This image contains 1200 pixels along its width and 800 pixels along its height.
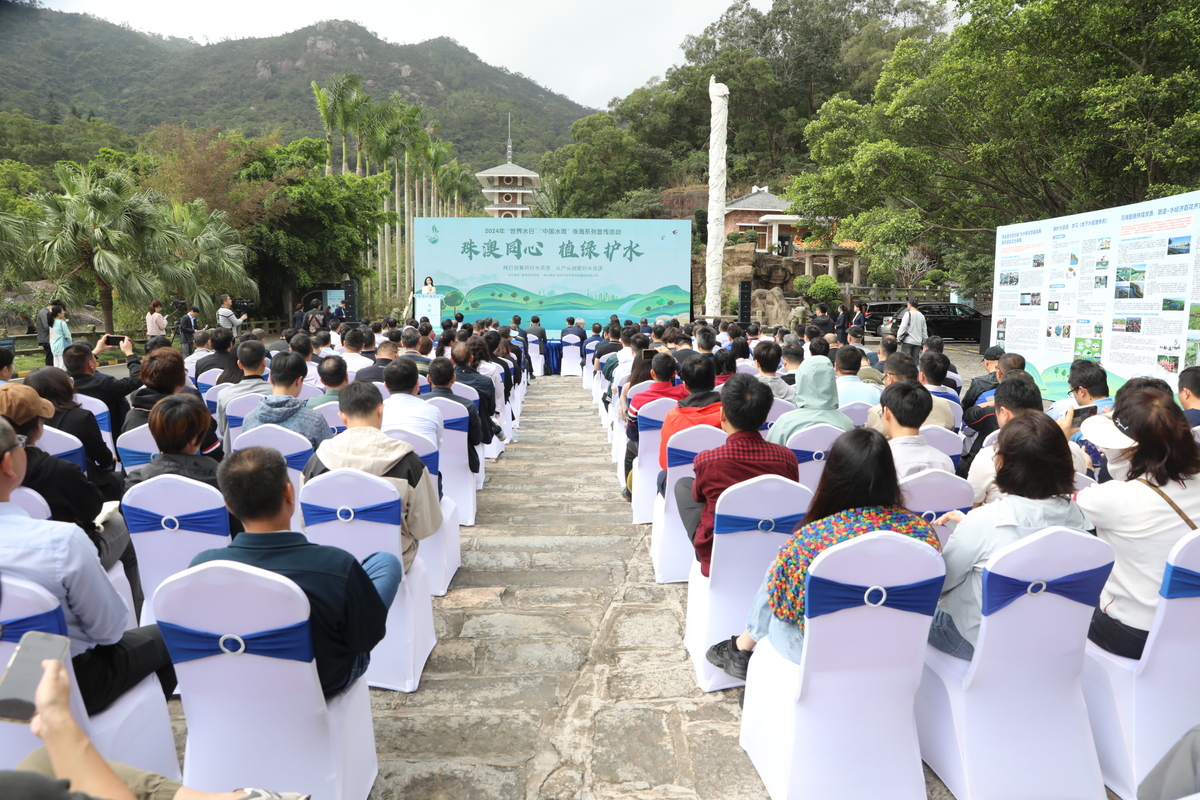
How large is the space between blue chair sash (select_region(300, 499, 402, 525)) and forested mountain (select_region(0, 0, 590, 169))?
106 ft

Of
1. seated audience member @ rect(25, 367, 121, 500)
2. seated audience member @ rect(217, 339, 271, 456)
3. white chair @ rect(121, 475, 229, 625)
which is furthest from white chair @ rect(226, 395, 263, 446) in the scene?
white chair @ rect(121, 475, 229, 625)

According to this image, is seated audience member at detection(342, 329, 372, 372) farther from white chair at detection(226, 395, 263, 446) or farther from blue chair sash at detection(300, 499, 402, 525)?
blue chair sash at detection(300, 499, 402, 525)

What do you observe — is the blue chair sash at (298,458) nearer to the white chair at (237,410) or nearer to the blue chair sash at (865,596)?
the white chair at (237,410)

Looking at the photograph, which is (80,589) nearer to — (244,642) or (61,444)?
(244,642)

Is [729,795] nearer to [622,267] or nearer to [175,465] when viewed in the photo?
[175,465]

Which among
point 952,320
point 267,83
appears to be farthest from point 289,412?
point 267,83

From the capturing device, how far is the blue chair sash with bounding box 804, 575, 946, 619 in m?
1.71

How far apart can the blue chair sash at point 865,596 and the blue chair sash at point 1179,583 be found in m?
0.60

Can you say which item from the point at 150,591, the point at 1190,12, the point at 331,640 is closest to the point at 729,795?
the point at 331,640

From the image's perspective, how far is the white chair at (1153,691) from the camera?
188cm

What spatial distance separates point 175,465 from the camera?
8.59 feet

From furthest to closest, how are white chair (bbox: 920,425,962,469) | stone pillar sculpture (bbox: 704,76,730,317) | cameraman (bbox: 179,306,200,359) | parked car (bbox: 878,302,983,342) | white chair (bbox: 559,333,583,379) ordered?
stone pillar sculpture (bbox: 704,76,730,317) → parked car (bbox: 878,302,983,342) → white chair (bbox: 559,333,583,379) → cameraman (bbox: 179,306,200,359) → white chair (bbox: 920,425,962,469)

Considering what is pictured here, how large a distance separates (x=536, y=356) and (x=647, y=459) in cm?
839

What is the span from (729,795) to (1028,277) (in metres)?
8.29
